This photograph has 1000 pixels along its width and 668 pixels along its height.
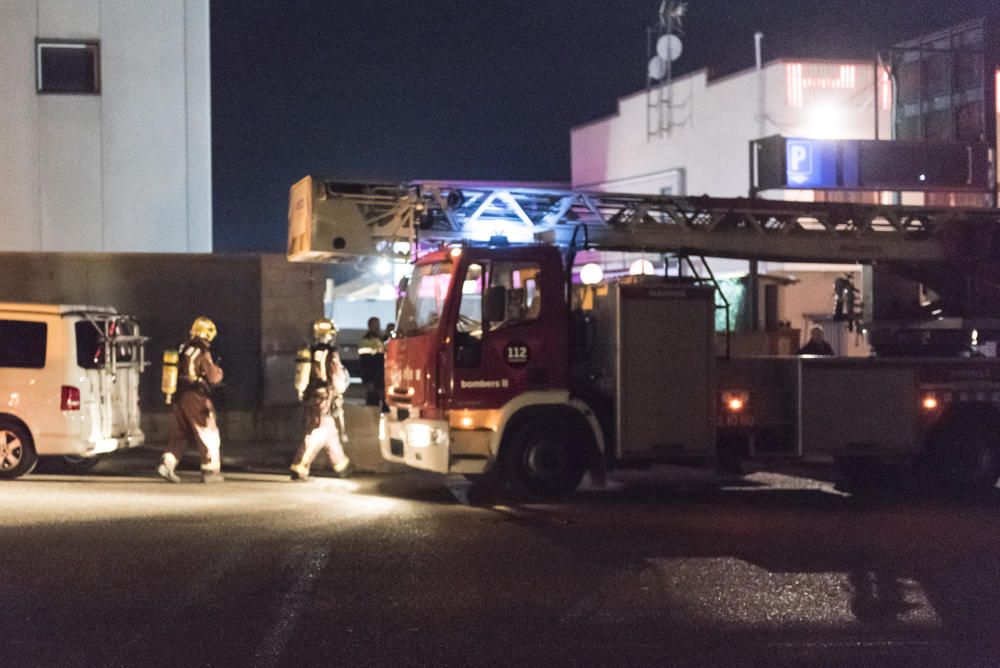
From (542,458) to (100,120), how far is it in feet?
44.2

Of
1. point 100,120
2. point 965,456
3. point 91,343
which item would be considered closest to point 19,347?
point 91,343

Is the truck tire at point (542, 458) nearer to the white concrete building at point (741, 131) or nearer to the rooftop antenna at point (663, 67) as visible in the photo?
the white concrete building at point (741, 131)

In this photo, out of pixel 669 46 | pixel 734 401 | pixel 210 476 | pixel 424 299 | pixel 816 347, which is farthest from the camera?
pixel 669 46

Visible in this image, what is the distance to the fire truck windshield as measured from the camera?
39.7 ft

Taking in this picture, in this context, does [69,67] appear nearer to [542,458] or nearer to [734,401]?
[542,458]

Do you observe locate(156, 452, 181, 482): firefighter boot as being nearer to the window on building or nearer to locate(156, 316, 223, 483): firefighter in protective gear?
locate(156, 316, 223, 483): firefighter in protective gear

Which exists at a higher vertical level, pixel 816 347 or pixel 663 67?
pixel 663 67

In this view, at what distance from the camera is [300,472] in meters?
14.0

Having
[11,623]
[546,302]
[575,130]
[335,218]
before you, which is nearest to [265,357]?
[335,218]

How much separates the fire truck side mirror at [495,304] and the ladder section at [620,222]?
0.76m

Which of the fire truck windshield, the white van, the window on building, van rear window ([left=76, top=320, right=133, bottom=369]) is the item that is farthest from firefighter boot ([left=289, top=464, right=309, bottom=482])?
the window on building

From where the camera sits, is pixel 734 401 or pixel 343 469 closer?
pixel 734 401

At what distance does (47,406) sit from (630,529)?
678 cm

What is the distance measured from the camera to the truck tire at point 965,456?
43.0 feet
